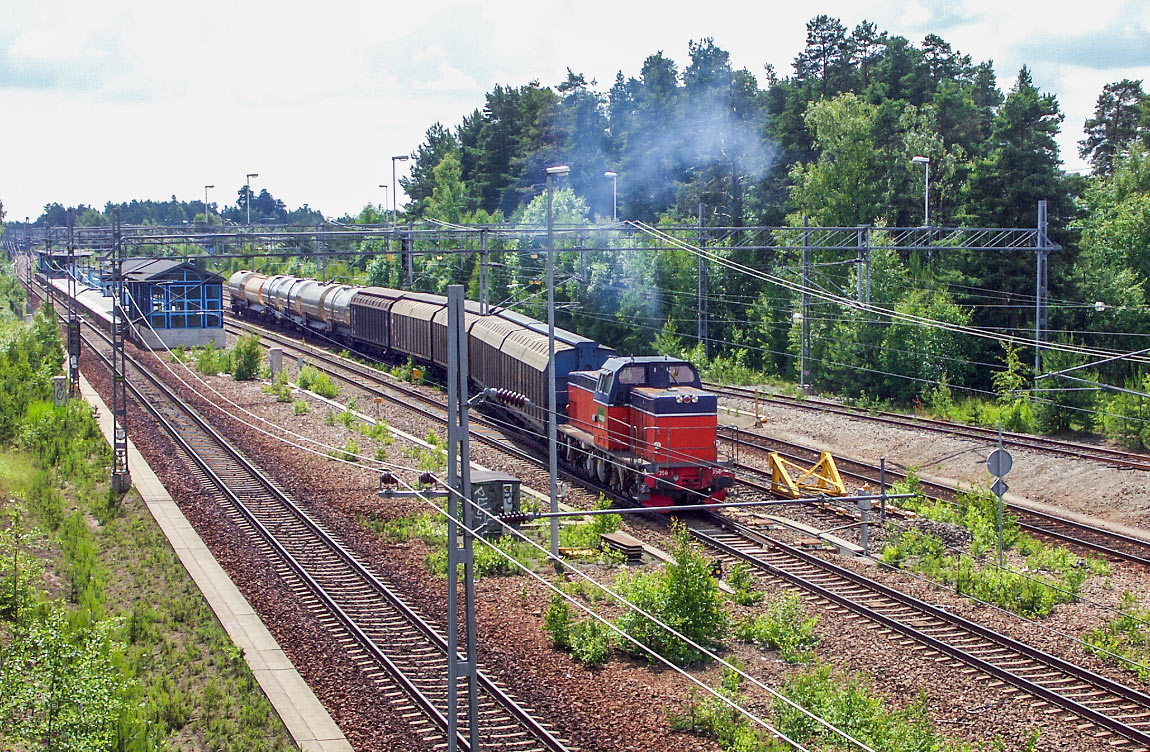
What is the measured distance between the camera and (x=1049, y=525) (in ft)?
76.2

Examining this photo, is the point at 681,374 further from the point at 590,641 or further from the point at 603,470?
the point at 590,641

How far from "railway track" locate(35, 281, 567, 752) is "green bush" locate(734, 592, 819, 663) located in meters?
3.88

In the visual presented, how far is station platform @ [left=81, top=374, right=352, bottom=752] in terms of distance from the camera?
43.6ft

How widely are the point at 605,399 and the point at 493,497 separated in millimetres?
3889

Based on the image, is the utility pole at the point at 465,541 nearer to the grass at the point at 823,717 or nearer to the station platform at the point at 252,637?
the station platform at the point at 252,637

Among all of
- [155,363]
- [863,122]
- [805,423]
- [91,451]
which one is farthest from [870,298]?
[155,363]

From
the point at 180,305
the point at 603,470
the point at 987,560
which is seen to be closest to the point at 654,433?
the point at 603,470

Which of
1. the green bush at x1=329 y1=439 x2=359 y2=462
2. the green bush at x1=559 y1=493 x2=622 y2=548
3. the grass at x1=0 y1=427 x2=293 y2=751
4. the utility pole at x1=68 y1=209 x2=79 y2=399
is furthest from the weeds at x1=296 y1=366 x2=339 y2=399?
the green bush at x1=559 y1=493 x2=622 y2=548

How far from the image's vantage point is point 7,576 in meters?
17.9

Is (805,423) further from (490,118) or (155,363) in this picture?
(490,118)

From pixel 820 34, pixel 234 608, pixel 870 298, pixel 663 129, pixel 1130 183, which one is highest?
pixel 820 34

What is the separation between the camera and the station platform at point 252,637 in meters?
13.3

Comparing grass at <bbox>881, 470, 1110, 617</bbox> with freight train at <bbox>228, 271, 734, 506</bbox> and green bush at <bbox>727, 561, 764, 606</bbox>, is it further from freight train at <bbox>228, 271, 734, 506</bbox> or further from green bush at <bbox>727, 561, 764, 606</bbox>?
freight train at <bbox>228, 271, 734, 506</bbox>

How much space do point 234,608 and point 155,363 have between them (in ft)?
107
